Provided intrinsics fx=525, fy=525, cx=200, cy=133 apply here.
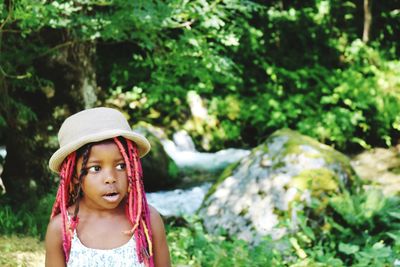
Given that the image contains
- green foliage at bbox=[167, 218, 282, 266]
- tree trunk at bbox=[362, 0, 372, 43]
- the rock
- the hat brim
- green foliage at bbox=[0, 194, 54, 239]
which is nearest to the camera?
the hat brim

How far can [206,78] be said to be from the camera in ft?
18.2

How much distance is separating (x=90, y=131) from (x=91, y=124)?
0.04 m

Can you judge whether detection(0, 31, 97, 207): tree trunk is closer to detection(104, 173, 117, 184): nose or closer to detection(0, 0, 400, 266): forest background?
detection(0, 0, 400, 266): forest background

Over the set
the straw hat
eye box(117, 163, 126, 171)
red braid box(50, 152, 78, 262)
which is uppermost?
the straw hat

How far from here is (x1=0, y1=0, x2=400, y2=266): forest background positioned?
482cm

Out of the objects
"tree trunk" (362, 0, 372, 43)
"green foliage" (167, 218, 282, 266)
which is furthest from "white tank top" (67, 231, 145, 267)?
"tree trunk" (362, 0, 372, 43)

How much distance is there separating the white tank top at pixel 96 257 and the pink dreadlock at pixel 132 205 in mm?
31

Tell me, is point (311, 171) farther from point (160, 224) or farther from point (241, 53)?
point (241, 53)

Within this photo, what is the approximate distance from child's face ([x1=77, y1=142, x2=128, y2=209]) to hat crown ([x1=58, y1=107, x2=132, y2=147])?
0.07 meters

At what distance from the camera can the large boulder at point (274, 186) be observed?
18.2 ft

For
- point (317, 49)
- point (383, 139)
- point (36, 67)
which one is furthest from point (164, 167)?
point (317, 49)

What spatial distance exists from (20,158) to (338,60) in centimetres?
1001

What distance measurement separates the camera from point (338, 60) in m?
13.5

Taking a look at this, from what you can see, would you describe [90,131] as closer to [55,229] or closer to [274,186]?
[55,229]
